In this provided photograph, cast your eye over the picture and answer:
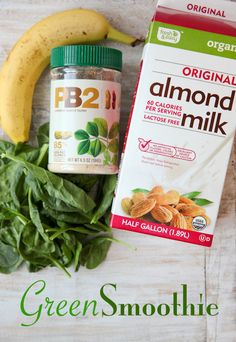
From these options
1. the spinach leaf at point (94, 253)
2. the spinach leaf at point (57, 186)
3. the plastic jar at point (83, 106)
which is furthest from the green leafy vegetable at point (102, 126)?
the spinach leaf at point (94, 253)

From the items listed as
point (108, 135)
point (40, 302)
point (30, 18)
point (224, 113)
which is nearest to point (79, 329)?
point (40, 302)

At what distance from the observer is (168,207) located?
0.83 m

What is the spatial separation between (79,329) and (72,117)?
1.42ft

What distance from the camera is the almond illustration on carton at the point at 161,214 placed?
2.73 feet

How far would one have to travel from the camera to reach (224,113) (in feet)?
2.65

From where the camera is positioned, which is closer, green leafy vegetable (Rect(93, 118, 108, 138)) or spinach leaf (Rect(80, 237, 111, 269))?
green leafy vegetable (Rect(93, 118, 108, 138))

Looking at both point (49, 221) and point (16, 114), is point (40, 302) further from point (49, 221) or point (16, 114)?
point (16, 114)

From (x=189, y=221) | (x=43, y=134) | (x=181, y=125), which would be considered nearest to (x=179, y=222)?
(x=189, y=221)

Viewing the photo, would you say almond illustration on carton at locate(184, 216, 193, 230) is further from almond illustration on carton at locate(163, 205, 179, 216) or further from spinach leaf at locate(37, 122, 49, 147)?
spinach leaf at locate(37, 122, 49, 147)

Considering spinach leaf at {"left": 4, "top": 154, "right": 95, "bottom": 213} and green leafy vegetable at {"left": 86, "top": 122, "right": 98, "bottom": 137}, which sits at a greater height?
green leafy vegetable at {"left": 86, "top": 122, "right": 98, "bottom": 137}

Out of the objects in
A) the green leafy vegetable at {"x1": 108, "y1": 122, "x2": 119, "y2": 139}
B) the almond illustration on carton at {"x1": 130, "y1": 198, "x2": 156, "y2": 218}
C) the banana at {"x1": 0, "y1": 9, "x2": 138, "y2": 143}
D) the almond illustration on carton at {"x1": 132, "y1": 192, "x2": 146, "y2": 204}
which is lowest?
the almond illustration on carton at {"x1": 130, "y1": 198, "x2": 156, "y2": 218}

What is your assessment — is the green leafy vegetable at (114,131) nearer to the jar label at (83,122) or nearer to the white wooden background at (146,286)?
the jar label at (83,122)

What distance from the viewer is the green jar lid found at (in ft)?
2.73

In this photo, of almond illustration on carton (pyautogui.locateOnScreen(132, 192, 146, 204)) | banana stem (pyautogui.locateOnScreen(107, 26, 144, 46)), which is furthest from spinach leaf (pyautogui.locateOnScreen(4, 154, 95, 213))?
banana stem (pyautogui.locateOnScreen(107, 26, 144, 46))
